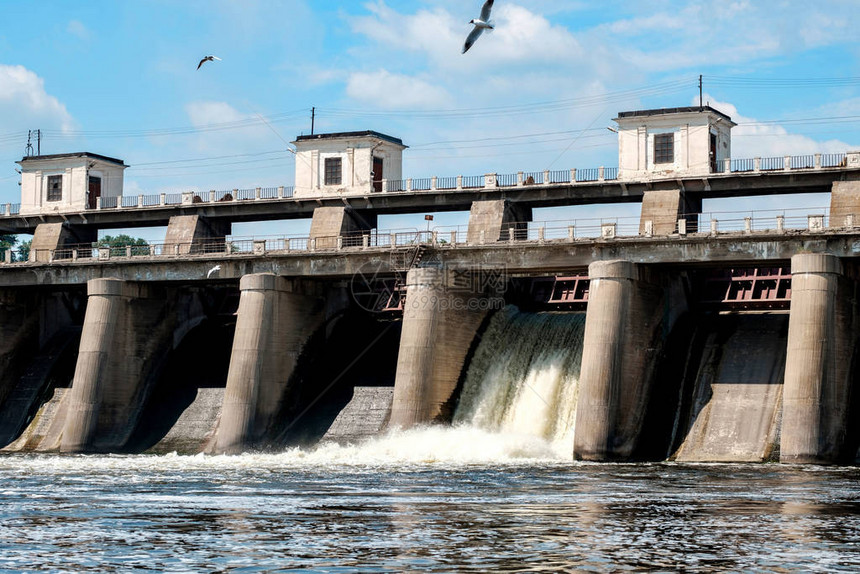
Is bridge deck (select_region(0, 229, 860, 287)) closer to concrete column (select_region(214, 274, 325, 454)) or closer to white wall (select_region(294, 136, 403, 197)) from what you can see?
concrete column (select_region(214, 274, 325, 454))

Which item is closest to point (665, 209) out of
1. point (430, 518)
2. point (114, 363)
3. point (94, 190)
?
point (114, 363)

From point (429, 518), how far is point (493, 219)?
3890cm

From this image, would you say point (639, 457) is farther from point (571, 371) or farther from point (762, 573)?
point (762, 573)

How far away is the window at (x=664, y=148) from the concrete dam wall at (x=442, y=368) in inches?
273

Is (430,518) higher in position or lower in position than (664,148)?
lower

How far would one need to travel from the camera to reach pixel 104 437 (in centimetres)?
6825

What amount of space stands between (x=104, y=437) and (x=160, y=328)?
7.11m

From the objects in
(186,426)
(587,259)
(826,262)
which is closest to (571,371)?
(587,259)

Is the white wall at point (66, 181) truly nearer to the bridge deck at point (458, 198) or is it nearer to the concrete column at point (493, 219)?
the bridge deck at point (458, 198)

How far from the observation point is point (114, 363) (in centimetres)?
6912

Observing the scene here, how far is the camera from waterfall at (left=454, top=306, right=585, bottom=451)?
192 feet

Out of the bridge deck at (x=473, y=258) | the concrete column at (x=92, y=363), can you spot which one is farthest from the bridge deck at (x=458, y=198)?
the concrete column at (x=92, y=363)

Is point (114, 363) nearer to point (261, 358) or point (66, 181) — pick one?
point (261, 358)

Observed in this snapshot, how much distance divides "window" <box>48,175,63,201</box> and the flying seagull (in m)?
50.9
